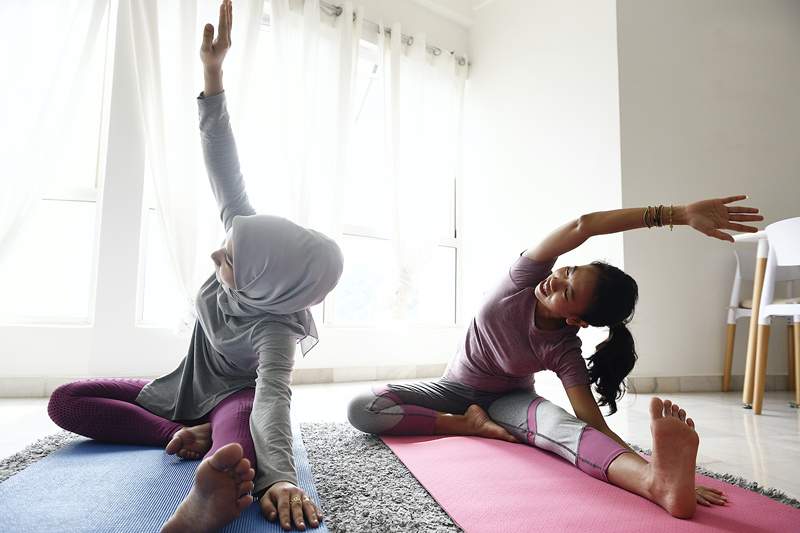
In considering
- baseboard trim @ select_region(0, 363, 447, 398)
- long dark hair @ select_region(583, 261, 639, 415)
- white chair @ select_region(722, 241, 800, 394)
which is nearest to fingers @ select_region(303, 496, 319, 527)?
long dark hair @ select_region(583, 261, 639, 415)

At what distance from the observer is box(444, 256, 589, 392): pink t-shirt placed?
1.63 metres

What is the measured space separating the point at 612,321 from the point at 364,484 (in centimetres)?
88

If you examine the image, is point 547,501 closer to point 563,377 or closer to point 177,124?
point 563,377

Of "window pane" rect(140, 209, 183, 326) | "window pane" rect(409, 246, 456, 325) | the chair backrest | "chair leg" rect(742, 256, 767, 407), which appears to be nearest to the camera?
the chair backrest

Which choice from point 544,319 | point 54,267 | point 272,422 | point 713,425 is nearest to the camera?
point 272,422

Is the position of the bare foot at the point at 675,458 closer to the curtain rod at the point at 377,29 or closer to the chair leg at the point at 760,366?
the chair leg at the point at 760,366

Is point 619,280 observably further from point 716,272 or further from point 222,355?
point 716,272

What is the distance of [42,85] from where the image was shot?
2.60 metres

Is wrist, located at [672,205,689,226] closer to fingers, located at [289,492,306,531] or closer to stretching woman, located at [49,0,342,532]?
stretching woman, located at [49,0,342,532]

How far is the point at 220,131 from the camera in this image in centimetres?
152

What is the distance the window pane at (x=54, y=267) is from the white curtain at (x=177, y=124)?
49 centimetres

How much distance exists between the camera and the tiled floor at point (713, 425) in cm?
156

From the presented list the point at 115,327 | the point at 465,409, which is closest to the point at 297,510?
the point at 465,409

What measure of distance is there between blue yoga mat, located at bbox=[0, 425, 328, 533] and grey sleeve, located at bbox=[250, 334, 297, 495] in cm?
9
